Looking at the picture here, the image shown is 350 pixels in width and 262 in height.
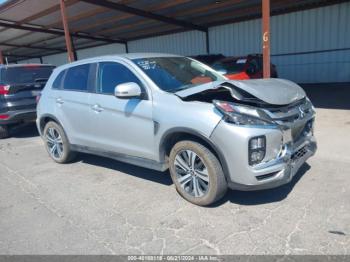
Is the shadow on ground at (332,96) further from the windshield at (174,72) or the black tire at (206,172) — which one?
the black tire at (206,172)

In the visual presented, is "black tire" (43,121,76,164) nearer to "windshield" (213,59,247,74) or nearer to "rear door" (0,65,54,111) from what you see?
"rear door" (0,65,54,111)

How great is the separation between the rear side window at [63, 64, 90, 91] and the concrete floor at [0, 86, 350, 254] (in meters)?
1.46

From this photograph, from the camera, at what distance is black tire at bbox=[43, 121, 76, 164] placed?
222 inches

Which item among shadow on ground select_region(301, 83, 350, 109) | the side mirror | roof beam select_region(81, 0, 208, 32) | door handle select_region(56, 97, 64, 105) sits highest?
roof beam select_region(81, 0, 208, 32)

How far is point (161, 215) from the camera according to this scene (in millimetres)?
3615

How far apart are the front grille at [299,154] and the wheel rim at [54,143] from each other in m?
4.07

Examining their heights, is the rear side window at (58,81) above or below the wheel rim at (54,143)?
above

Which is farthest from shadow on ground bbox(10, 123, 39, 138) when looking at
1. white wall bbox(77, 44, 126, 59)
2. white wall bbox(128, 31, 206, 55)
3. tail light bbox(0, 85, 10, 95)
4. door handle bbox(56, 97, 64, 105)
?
white wall bbox(77, 44, 126, 59)

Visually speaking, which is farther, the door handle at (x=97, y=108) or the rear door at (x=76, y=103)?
the rear door at (x=76, y=103)

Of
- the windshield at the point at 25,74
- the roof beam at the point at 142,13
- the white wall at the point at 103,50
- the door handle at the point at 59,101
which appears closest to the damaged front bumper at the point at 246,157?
the door handle at the point at 59,101

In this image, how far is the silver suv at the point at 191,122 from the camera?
3287 mm

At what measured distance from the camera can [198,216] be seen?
3.50m

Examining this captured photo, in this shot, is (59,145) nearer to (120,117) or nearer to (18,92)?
(120,117)

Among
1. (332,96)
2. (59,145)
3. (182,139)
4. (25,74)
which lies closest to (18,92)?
(25,74)
